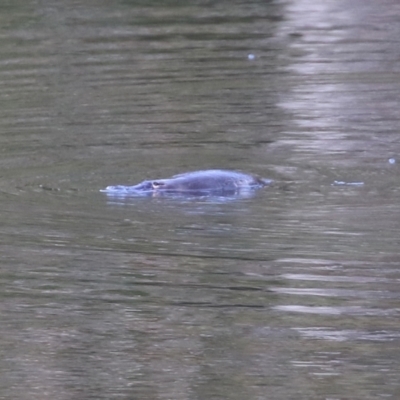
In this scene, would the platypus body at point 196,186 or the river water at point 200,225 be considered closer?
the river water at point 200,225

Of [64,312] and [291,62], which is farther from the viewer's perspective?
[291,62]

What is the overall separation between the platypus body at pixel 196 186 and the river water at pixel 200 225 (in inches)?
6.5

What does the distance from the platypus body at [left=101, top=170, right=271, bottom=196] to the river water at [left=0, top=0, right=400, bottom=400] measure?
165 mm

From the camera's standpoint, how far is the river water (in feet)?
20.3

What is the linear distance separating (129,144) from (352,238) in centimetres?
348

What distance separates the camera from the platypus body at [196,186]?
9.30m

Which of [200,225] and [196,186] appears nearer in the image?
[200,225]

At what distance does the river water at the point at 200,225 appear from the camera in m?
6.18

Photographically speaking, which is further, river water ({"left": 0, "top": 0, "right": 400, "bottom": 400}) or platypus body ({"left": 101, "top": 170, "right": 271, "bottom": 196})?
platypus body ({"left": 101, "top": 170, "right": 271, "bottom": 196})

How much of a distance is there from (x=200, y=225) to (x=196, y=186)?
2.79 ft

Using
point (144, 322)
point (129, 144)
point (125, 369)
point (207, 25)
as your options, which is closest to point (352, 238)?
point (144, 322)

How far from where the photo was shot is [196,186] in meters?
9.31

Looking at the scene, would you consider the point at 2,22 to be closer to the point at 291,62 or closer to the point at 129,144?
the point at 291,62

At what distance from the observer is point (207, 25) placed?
17281mm
